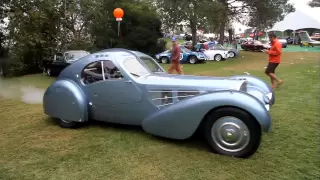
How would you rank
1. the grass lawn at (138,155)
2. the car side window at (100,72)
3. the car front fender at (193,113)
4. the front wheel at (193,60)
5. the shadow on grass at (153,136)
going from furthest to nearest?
the front wheel at (193,60) → the car side window at (100,72) → the shadow on grass at (153,136) → the car front fender at (193,113) → the grass lawn at (138,155)

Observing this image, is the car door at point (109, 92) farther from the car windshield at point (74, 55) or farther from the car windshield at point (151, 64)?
the car windshield at point (74, 55)

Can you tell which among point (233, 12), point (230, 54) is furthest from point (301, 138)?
point (233, 12)

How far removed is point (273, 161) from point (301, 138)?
3.33 feet

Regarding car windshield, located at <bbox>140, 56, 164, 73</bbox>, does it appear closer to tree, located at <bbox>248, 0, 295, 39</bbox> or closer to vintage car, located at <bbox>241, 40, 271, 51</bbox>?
tree, located at <bbox>248, 0, 295, 39</bbox>

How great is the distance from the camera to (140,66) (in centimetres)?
477

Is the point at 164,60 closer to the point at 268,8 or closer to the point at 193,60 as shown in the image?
the point at 193,60

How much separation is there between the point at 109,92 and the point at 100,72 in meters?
0.39

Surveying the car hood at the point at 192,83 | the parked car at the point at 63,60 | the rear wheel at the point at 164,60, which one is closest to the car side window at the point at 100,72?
the car hood at the point at 192,83

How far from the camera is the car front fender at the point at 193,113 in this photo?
3.43 meters

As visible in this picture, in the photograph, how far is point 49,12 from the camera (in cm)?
1501

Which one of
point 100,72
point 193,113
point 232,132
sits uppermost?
point 100,72

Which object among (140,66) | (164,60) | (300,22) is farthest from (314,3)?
(140,66)

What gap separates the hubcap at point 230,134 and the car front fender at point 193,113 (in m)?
0.19

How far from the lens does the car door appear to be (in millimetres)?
4363
